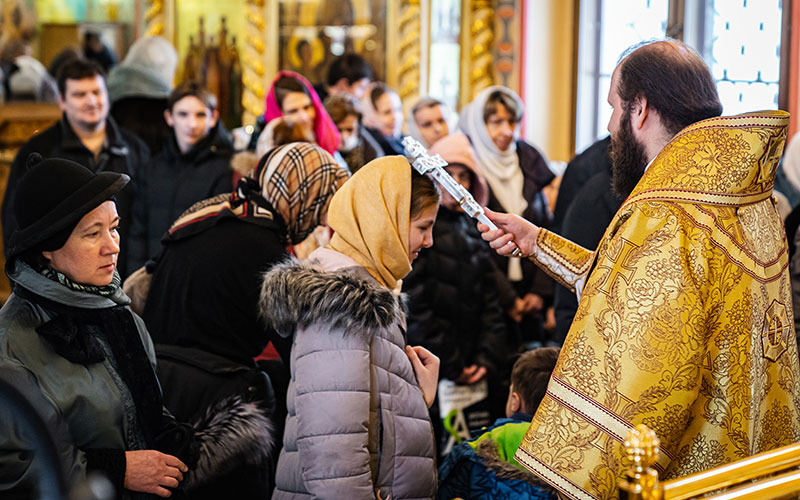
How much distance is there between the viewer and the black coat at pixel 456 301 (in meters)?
4.29

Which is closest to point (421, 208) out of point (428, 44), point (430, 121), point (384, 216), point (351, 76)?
point (384, 216)

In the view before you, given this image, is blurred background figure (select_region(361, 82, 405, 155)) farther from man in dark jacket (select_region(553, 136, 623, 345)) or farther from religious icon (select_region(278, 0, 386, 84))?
religious icon (select_region(278, 0, 386, 84))

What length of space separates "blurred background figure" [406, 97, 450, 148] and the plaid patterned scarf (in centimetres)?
294

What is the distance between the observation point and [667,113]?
234 centimetres

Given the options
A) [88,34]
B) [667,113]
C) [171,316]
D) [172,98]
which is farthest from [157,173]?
[88,34]

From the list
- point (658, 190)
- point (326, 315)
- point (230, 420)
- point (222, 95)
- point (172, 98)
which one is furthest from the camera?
point (222, 95)

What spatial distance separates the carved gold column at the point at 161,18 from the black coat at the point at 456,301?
21.6 ft

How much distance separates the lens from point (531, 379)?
302 centimetres

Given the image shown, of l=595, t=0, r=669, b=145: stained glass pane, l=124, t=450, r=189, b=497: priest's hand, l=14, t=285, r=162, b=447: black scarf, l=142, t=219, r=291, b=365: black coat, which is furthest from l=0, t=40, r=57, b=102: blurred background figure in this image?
l=124, t=450, r=189, b=497: priest's hand

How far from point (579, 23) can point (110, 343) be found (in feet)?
24.6

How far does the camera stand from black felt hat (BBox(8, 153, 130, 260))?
2.32 metres

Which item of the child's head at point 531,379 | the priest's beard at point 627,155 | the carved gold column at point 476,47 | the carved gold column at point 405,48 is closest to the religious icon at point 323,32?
the carved gold column at point 405,48

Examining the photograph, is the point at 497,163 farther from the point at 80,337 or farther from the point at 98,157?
the point at 80,337

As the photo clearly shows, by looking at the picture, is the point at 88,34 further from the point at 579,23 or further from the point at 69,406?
the point at 69,406
